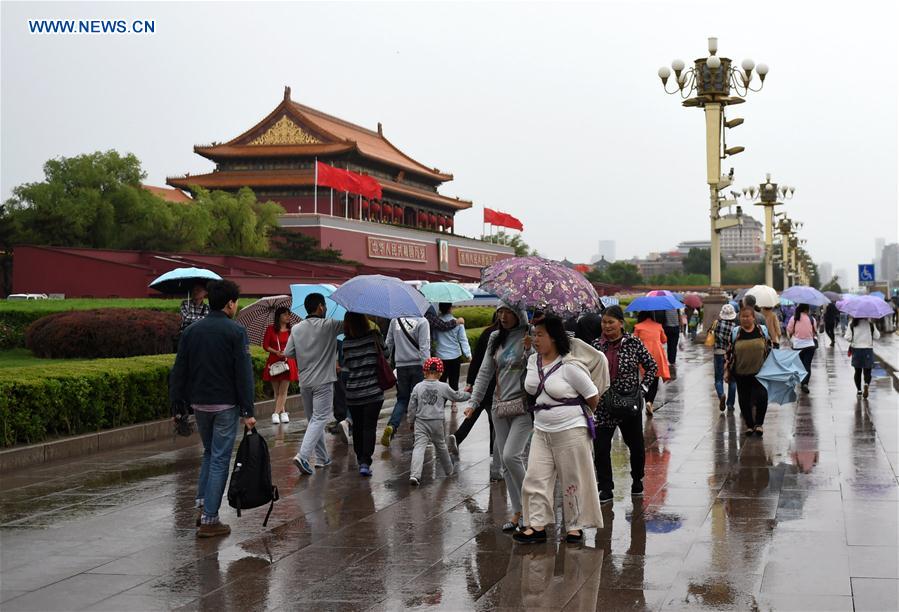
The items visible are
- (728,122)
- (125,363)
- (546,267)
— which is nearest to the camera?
(546,267)

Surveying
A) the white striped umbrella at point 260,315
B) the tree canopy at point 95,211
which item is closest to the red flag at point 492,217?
the tree canopy at point 95,211

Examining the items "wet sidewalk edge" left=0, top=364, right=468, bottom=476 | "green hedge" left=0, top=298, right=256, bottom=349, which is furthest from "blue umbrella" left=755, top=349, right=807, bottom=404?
"green hedge" left=0, top=298, right=256, bottom=349

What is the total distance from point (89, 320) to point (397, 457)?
10746mm

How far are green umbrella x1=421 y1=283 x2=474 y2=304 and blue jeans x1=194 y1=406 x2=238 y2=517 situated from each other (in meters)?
5.57

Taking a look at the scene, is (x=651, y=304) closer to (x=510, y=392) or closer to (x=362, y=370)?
(x=362, y=370)

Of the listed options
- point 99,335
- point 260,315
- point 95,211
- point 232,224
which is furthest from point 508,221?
point 260,315

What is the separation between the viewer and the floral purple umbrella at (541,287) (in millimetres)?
6434

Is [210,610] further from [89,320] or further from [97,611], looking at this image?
[89,320]

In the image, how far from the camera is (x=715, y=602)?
4.96 meters

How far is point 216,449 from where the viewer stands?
667 cm

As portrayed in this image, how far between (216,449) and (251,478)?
384mm

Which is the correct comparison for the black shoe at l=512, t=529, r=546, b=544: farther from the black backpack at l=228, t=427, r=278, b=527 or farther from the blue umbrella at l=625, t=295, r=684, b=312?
the blue umbrella at l=625, t=295, r=684, b=312

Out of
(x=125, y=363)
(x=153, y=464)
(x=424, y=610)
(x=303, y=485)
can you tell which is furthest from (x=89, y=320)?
(x=424, y=610)

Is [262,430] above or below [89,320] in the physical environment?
below
